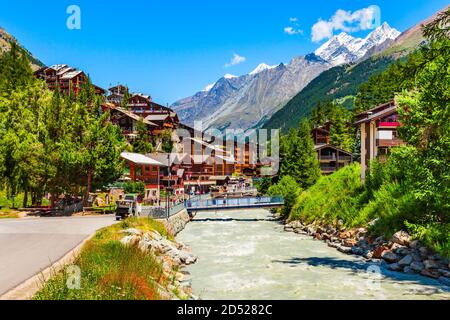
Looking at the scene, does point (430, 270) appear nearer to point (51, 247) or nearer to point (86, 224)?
point (51, 247)

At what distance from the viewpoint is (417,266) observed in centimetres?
2508

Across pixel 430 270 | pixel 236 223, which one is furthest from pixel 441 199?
pixel 236 223

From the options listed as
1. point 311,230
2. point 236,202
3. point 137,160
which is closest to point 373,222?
point 311,230

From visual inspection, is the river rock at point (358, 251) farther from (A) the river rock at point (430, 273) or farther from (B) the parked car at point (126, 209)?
(B) the parked car at point (126, 209)

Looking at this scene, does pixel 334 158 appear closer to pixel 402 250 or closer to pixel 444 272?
pixel 402 250

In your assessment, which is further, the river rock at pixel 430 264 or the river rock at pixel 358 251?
the river rock at pixel 358 251

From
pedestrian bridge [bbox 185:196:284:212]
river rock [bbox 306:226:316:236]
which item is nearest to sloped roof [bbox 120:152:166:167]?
pedestrian bridge [bbox 185:196:284:212]

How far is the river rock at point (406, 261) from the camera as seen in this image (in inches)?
1025

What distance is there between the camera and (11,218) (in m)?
39.9

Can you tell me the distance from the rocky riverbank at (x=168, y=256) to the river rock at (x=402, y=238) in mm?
15956

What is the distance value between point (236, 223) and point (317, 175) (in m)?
19.8

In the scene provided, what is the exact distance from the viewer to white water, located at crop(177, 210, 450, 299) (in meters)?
20.6

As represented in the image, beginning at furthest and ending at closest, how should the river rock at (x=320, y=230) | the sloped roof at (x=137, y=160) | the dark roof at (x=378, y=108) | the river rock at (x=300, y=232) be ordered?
the dark roof at (x=378, y=108), the sloped roof at (x=137, y=160), the river rock at (x=300, y=232), the river rock at (x=320, y=230)

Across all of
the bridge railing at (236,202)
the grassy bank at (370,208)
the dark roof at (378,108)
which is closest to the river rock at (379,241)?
the grassy bank at (370,208)
